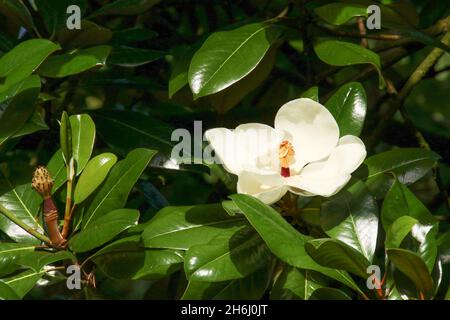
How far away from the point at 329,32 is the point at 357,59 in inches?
11.0

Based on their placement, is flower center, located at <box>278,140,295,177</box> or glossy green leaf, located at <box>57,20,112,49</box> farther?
glossy green leaf, located at <box>57,20,112,49</box>

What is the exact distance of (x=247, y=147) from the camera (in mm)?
1227

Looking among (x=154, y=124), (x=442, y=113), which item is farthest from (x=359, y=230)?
Result: (x=442, y=113)

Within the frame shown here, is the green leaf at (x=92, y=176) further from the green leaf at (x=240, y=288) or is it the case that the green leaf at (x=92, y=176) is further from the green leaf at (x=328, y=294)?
the green leaf at (x=328, y=294)

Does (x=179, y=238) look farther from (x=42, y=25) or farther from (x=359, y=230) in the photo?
(x=42, y=25)

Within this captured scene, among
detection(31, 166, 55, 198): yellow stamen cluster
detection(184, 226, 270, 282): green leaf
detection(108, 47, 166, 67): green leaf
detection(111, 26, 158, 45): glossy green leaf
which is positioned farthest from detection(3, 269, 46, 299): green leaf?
detection(111, 26, 158, 45): glossy green leaf

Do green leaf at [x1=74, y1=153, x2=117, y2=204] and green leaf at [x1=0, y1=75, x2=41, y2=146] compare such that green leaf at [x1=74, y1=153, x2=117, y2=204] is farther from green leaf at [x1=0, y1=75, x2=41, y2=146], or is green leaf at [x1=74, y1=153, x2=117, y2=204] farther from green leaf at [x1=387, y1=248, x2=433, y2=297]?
green leaf at [x1=387, y1=248, x2=433, y2=297]

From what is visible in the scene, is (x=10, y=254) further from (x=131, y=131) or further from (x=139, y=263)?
(x=131, y=131)

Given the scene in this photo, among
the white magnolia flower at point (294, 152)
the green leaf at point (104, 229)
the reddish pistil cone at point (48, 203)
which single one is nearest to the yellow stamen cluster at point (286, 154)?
the white magnolia flower at point (294, 152)

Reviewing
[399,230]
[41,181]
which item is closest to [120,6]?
[41,181]

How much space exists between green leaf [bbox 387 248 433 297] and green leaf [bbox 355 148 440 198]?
0.18m

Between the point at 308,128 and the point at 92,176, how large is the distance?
0.32 meters

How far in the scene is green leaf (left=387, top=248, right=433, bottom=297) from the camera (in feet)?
3.46

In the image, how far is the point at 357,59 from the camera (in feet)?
4.25
